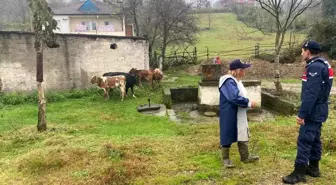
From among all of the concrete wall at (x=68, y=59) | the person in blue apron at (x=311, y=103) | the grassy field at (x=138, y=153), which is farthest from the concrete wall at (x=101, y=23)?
the person in blue apron at (x=311, y=103)

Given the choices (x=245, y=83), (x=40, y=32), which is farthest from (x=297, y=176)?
(x=245, y=83)

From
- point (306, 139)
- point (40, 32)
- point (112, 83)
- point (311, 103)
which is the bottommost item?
point (306, 139)

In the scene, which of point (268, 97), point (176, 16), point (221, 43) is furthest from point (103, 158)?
point (221, 43)

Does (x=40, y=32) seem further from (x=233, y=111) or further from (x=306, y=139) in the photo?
(x=306, y=139)

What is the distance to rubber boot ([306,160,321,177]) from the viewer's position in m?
4.82

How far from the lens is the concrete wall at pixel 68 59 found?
13.9m

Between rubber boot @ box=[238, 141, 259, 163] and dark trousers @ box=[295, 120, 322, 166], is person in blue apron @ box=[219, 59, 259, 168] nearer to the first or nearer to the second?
rubber boot @ box=[238, 141, 259, 163]

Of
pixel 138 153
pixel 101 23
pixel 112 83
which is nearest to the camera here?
pixel 138 153

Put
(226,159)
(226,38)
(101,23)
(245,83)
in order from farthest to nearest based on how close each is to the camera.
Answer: (226,38) < (101,23) < (245,83) < (226,159)

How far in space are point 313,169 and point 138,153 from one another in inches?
119

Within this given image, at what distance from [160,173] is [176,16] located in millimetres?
18822

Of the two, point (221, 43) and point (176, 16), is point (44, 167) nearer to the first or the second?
point (176, 16)

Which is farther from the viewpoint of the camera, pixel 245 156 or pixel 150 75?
pixel 150 75

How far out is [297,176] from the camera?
4598 mm
